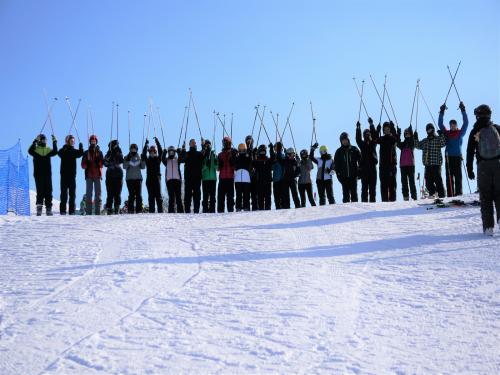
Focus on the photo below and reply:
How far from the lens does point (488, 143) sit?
873cm

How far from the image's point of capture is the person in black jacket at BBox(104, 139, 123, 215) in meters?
14.4

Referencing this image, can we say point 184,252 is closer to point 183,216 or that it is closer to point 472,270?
point 472,270

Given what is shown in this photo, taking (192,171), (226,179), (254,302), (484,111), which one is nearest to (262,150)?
(226,179)

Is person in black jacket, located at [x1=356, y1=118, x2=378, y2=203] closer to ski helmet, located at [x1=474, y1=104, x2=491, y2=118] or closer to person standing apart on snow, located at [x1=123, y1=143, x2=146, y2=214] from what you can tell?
person standing apart on snow, located at [x1=123, y1=143, x2=146, y2=214]

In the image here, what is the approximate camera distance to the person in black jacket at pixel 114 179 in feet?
47.4

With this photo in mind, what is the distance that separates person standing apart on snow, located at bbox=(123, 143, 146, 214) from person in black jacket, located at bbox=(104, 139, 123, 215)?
0.67ft

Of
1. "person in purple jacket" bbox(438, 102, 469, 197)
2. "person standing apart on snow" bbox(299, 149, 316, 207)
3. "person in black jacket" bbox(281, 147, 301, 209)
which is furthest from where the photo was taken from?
"person standing apart on snow" bbox(299, 149, 316, 207)

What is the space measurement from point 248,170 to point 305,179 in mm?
1708

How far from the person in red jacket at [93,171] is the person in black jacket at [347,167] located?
18.3 ft

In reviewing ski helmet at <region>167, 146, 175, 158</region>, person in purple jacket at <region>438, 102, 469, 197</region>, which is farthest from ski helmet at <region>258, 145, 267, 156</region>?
person in purple jacket at <region>438, 102, 469, 197</region>

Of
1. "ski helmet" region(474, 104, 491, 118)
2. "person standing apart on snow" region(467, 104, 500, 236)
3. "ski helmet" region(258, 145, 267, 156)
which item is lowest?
"person standing apart on snow" region(467, 104, 500, 236)

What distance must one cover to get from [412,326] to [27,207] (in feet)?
38.6

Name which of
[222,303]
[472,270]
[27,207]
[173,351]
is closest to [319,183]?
[27,207]

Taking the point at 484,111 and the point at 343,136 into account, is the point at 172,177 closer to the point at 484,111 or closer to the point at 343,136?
the point at 343,136
